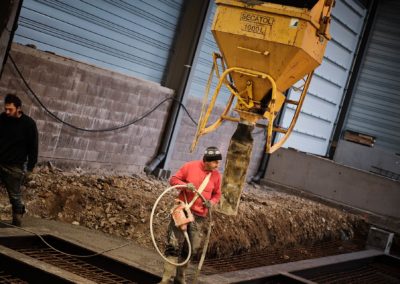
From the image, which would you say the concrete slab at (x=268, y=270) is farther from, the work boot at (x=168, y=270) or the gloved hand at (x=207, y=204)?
the gloved hand at (x=207, y=204)

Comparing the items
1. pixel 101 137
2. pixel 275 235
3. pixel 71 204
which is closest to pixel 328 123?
pixel 275 235

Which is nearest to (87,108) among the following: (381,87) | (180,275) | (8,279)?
(180,275)

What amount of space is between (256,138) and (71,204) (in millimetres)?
9162

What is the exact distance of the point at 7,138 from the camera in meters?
7.20

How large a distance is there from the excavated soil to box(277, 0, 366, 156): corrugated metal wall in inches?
243

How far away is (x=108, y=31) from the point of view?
36.9ft

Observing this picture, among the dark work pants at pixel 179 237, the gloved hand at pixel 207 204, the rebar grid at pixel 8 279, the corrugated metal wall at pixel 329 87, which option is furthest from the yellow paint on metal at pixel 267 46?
the corrugated metal wall at pixel 329 87

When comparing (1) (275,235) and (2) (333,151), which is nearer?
(1) (275,235)

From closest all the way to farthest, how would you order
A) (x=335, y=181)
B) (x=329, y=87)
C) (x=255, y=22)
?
(x=255, y=22) < (x=335, y=181) < (x=329, y=87)

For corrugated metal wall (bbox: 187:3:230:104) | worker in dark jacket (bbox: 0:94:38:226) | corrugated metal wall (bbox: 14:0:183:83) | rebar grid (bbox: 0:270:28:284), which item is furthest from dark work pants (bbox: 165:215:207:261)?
corrugated metal wall (bbox: 187:3:230:104)

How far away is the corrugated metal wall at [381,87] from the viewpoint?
2069 cm

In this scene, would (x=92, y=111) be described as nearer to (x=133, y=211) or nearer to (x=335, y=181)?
(x=133, y=211)

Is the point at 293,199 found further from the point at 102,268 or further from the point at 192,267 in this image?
the point at 102,268

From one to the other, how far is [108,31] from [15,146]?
4.58m
